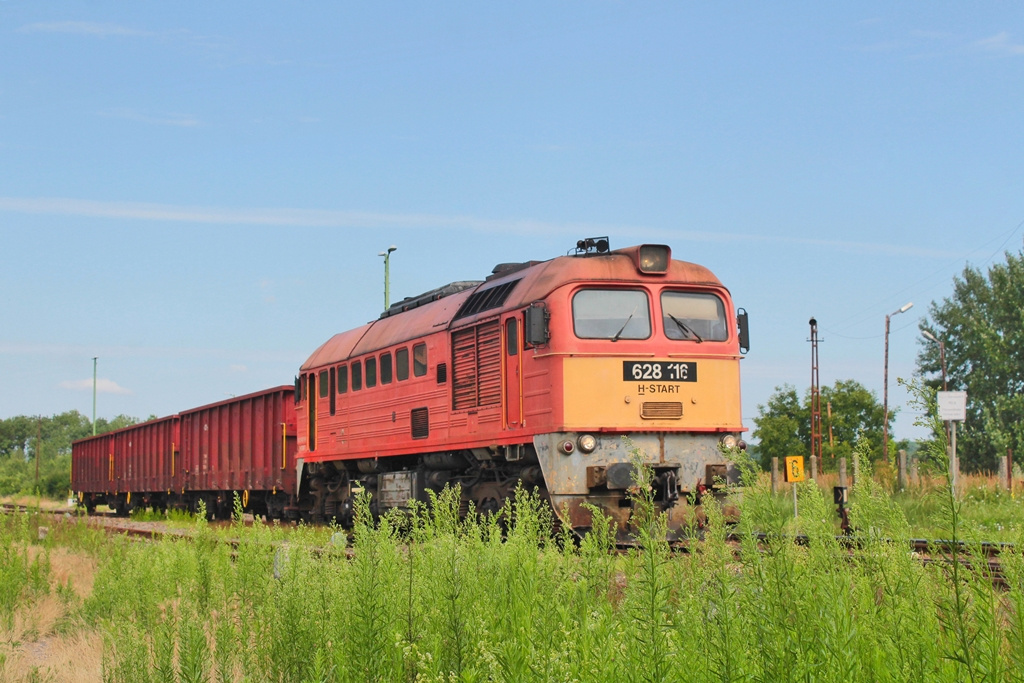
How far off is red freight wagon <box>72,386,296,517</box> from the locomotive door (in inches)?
313

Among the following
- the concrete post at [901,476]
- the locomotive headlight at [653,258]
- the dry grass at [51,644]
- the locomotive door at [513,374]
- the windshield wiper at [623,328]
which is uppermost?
the locomotive headlight at [653,258]

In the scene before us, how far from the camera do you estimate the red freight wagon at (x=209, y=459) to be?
78.0 ft

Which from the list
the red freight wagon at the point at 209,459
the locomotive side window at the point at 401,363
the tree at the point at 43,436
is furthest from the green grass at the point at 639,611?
the tree at the point at 43,436

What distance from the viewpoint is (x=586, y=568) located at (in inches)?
233

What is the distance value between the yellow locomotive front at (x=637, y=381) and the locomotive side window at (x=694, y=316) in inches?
0.6

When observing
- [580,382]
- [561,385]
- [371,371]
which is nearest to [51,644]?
[561,385]

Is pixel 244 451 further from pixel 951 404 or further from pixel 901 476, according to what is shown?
pixel 951 404

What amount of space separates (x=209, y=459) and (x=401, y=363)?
1397 centimetres

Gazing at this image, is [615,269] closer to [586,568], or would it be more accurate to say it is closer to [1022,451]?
[586,568]

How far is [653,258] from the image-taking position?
45.4 ft

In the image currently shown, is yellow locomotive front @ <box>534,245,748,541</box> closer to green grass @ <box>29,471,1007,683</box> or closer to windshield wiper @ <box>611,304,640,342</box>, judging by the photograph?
windshield wiper @ <box>611,304,640,342</box>

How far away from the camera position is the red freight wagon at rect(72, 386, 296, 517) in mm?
23781

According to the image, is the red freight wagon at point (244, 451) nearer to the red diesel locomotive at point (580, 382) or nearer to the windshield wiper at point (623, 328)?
the red diesel locomotive at point (580, 382)

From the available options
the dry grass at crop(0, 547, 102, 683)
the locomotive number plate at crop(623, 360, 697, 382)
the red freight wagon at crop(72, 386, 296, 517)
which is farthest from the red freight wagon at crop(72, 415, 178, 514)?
the locomotive number plate at crop(623, 360, 697, 382)
